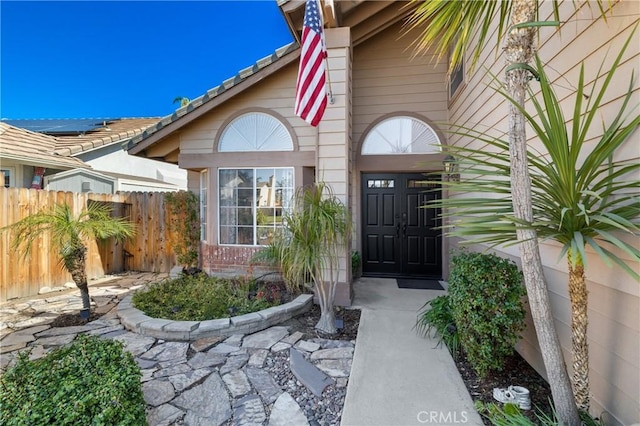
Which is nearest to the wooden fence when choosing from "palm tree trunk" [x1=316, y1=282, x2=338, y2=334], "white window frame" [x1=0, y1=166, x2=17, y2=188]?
"white window frame" [x1=0, y1=166, x2=17, y2=188]

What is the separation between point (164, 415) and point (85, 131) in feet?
40.0

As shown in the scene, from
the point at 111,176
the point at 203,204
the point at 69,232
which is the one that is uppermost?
the point at 111,176

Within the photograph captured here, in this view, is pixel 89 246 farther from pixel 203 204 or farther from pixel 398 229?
pixel 398 229

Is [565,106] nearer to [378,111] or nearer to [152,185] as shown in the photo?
[378,111]

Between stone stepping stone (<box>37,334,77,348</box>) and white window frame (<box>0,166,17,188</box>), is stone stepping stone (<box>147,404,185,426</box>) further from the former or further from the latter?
white window frame (<box>0,166,17,188</box>)

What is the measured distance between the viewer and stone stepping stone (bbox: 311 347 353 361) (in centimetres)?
319

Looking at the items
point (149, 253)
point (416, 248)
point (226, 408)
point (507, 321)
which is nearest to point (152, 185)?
point (149, 253)

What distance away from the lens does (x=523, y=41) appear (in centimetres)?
182

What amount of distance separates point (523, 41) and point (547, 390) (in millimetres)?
2871

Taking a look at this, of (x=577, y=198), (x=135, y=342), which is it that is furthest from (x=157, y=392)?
(x=577, y=198)

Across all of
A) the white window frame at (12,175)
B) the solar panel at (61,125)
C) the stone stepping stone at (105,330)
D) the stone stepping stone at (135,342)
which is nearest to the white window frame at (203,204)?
the stone stepping stone at (105,330)

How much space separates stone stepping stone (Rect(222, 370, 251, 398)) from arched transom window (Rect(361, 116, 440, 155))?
472 cm

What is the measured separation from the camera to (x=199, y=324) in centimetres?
364

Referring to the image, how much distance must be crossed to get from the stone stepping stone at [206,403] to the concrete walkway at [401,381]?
1.03 meters
